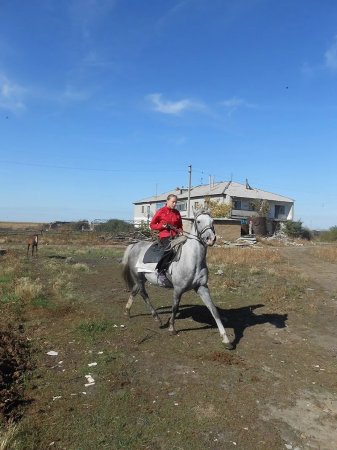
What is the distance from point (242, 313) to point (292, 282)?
19.8 ft

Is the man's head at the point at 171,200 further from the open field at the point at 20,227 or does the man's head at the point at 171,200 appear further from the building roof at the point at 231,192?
the building roof at the point at 231,192

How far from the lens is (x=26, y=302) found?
37.5ft

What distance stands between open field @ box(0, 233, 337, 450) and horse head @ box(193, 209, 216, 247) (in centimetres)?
202

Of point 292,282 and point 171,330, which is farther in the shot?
point 292,282

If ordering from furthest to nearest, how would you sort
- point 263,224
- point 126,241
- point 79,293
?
point 263,224 → point 126,241 → point 79,293

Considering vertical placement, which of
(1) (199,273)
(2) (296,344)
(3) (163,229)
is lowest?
(2) (296,344)

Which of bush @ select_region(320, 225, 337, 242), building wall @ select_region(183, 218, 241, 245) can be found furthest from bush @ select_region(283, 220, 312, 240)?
building wall @ select_region(183, 218, 241, 245)

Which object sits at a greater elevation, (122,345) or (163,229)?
(163,229)

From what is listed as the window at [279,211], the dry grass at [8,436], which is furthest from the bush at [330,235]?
the dry grass at [8,436]

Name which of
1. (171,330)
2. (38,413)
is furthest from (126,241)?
(38,413)

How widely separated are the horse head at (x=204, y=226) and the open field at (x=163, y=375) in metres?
2.02

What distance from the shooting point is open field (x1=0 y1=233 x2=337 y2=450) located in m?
4.87

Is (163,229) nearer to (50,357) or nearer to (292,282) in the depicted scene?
(50,357)

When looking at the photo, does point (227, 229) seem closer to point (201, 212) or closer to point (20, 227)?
point (201, 212)
